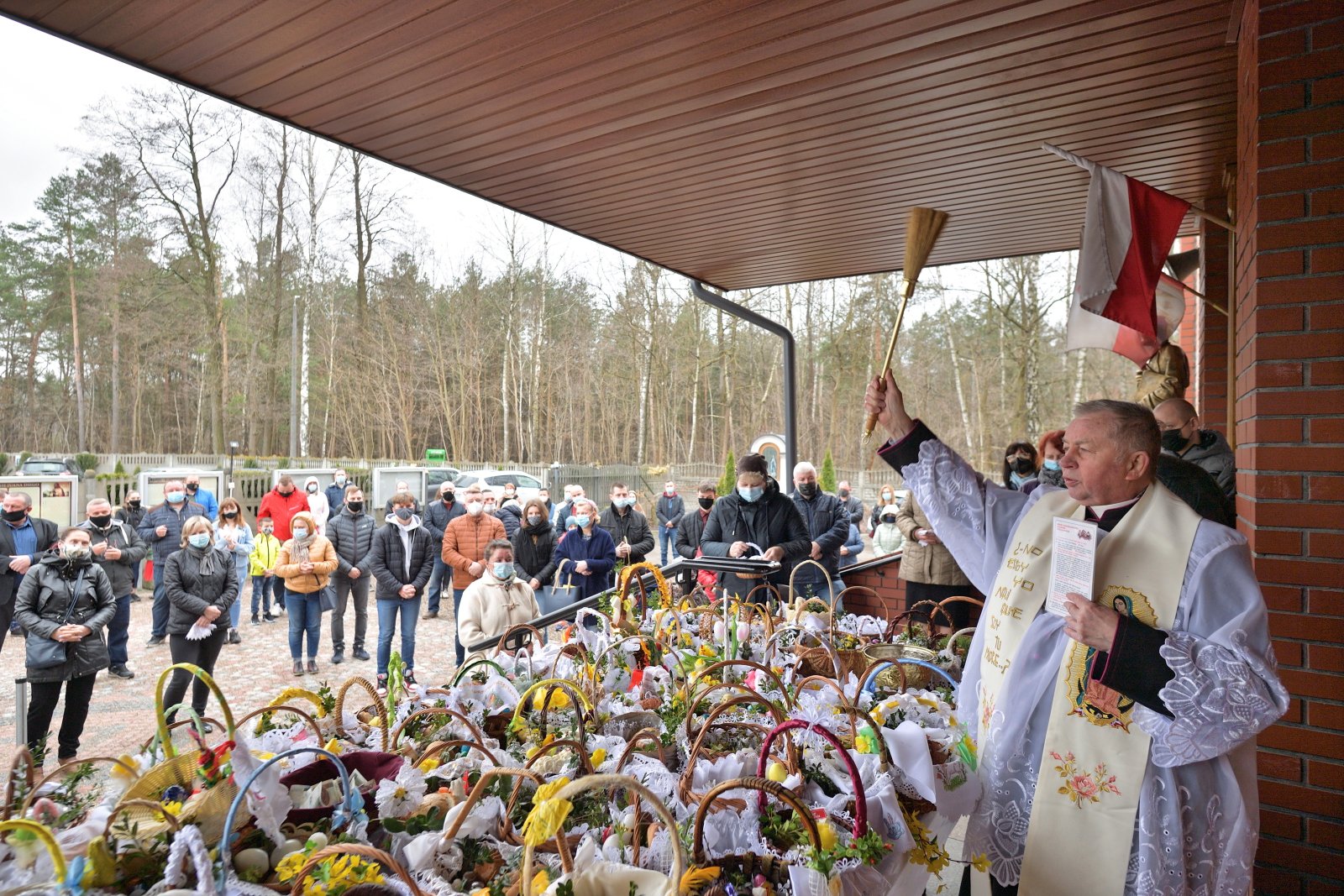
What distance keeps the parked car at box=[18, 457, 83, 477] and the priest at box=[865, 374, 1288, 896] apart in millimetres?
19003

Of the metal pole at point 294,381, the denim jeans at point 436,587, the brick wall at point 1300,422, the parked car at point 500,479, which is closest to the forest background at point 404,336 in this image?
the metal pole at point 294,381

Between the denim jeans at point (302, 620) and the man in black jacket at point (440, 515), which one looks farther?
the man in black jacket at point (440, 515)

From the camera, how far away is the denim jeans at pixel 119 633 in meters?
7.16

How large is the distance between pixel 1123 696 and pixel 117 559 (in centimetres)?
762

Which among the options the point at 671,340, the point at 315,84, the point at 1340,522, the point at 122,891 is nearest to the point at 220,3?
the point at 315,84

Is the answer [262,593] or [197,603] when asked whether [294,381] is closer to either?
[262,593]

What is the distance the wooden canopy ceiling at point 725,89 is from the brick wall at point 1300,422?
0.42 m

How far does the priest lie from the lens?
1811mm

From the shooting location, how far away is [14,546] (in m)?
6.47

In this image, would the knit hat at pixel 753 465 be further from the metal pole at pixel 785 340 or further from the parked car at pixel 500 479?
the parked car at pixel 500 479

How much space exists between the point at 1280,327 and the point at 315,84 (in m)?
3.44

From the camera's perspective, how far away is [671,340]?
75.8ft

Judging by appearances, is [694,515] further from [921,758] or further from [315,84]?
[921,758]

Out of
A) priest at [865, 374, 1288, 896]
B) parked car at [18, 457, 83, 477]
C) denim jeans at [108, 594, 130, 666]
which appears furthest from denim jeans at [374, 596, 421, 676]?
parked car at [18, 457, 83, 477]
